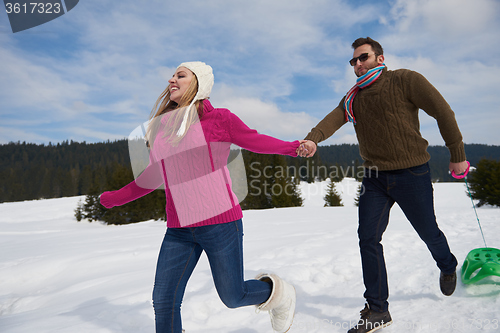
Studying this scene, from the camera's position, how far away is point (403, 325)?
2605 millimetres

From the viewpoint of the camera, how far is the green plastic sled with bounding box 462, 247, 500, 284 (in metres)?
3.07

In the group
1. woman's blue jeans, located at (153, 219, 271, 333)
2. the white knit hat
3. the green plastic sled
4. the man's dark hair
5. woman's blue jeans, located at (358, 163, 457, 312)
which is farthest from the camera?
the green plastic sled

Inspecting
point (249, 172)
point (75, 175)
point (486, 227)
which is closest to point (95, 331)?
point (486, 227)

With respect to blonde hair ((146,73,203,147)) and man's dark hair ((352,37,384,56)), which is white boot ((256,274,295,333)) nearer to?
blonde hair ((146,73,203,147))

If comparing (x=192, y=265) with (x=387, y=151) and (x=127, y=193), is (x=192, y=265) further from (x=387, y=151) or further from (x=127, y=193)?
(x=387, y=151)

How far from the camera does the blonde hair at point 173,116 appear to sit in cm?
209

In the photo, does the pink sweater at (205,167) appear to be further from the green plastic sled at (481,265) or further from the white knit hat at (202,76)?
the green plastic sled at (481,265)

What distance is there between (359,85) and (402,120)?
19.3 inches

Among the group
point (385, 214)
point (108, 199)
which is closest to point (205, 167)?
point (108, 199)

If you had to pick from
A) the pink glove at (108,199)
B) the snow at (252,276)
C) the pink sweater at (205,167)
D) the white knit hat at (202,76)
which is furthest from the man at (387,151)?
the pink glove at (108,199)

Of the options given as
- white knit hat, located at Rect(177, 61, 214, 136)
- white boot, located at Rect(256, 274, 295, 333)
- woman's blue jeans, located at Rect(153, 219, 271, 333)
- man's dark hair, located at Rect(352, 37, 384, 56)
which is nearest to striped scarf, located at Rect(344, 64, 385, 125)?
man's dark hair, located at Rect(352, 37, 384, 56)

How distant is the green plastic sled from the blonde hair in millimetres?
3207

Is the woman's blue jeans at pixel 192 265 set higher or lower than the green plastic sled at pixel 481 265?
higher

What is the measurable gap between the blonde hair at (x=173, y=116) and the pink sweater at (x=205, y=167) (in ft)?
0.14
